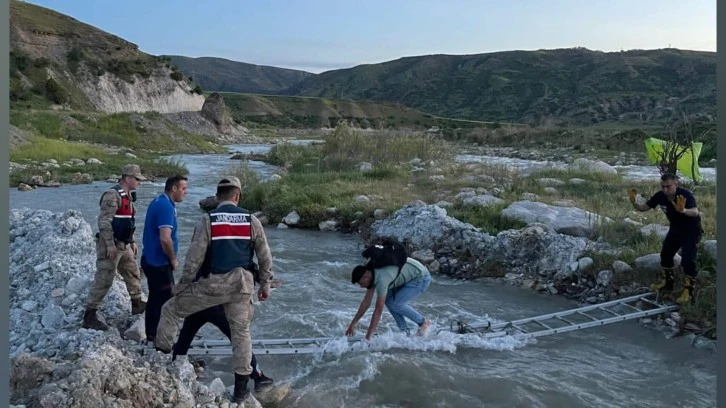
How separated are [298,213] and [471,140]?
33646 millimetres

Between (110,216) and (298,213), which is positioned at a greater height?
(110,216)

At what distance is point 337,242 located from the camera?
1275 cm

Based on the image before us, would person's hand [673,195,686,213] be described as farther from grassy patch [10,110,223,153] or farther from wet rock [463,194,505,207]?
grassy patch [10,110,223,153]

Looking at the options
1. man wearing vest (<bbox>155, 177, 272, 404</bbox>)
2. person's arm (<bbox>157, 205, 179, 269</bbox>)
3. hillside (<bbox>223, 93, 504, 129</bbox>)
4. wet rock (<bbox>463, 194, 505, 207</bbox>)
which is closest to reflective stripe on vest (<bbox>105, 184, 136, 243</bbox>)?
person's arm (<bbox>157, 205, 179, 269</bbox>)

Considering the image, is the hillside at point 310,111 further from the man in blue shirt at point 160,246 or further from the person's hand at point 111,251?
the man in blue shirt at point 160,246

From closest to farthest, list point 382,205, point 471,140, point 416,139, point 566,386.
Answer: point 566,386, point 382,205, point 416,139, point 471,140

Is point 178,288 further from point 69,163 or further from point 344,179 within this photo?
point 69,163

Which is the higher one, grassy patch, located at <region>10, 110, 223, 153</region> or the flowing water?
grassy patch, located at <region>10, 110, 223, 153</region>

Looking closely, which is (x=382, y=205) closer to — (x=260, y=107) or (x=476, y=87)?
(x=260, y=107)

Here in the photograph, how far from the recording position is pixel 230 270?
5.16m

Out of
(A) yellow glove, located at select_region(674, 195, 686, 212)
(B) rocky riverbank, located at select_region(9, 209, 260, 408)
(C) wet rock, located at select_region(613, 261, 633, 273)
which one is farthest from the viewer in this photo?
(C) wet rock, located at select_region(613, 261, 633, 273)

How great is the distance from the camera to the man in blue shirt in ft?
19.3

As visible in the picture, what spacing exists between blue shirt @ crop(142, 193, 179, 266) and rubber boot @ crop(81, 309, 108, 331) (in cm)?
91

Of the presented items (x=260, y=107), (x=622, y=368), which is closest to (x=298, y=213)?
(x=622, y=368)
